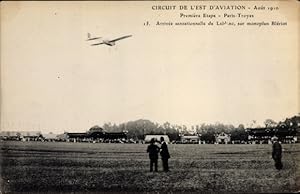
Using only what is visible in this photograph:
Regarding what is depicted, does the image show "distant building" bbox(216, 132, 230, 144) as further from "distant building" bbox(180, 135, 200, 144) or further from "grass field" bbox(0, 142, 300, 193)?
"distant building" bbox(180, 135, 200, 144)

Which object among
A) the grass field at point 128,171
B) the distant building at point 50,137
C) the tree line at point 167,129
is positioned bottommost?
the grass field at point 128,171

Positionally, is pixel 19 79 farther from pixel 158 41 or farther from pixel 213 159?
pixel 213 159

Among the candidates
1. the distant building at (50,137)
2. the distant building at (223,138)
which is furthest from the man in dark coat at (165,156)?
the distant building at (50,137)

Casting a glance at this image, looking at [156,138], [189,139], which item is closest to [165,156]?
[156,138]

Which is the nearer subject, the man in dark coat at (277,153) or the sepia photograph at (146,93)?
the sepia photograph at (146,93)

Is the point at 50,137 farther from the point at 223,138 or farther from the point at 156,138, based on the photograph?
the point at 223,138

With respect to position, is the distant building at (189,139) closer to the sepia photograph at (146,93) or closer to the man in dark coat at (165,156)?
the sepia photograph at (146,93)

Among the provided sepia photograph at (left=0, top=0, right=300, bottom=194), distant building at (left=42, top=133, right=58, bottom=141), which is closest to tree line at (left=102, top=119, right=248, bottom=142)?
sepia photograph at (left=0, top=0, right=300, bottom=194)

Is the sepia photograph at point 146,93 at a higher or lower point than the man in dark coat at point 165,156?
higher
